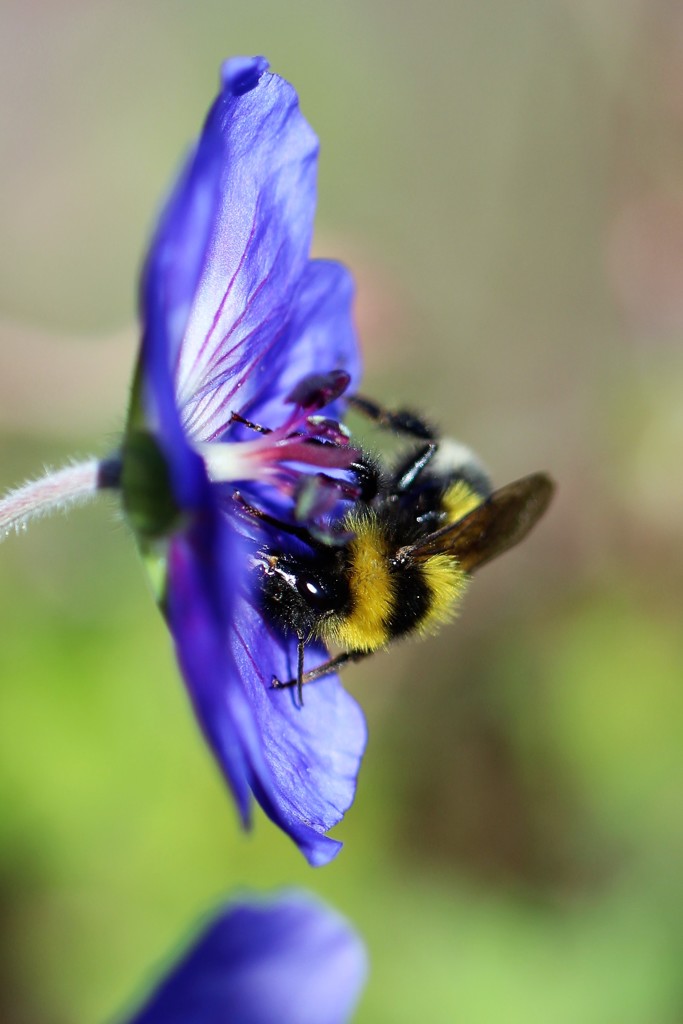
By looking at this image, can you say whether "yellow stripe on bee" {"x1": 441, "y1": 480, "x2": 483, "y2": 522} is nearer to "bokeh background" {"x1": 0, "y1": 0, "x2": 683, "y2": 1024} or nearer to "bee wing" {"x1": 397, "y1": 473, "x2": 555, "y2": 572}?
"bee wing" {"x1": 397, "y1": 473, "x2": 555, "y2": 572}

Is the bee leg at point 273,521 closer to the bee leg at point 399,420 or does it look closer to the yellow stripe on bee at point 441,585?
the yellow stripe on bee at point 441,585

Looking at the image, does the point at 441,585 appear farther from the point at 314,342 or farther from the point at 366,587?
the point at 314,342

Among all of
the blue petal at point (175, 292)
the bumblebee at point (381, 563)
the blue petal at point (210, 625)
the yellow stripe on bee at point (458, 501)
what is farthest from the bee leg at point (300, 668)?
the blue petal at point (175, 292)

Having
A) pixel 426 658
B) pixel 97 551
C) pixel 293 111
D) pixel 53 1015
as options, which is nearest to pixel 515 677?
pixel 426 658

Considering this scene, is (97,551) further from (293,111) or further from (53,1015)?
(293,111)

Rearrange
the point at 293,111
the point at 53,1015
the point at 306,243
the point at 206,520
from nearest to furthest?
the point at 206,520, the point at 293,111, the point at 306,243, the point at 53,1015

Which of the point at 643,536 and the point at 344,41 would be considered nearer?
the point at 643,536

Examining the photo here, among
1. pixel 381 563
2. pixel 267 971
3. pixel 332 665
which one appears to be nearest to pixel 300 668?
pixel 332 665
